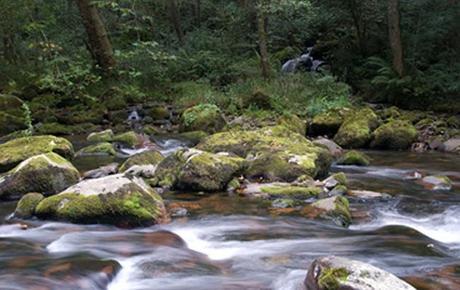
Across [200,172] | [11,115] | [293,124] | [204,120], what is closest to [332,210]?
[200,172]

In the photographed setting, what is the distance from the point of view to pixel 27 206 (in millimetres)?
7480

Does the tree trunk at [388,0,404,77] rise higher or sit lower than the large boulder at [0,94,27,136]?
higher

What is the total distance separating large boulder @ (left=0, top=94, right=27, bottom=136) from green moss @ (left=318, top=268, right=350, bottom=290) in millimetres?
13568

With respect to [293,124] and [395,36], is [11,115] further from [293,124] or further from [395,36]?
[395,36]

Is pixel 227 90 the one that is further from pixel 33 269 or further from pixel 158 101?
pixel 33 269

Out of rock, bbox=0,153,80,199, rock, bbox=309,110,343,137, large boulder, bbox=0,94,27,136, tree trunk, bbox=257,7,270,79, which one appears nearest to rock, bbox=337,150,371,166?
rock, bbox=309,110,343,137

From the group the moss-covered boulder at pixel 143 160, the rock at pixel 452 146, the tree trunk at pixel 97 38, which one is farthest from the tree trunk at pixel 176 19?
the moss-covered boulder at pixel 143 160

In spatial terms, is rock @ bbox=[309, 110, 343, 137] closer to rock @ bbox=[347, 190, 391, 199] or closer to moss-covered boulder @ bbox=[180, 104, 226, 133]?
moss-covered boulder @ bbox=[180, 104, 226, 133]

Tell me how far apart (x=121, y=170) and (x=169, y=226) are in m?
2.92

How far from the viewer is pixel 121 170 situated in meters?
9.77

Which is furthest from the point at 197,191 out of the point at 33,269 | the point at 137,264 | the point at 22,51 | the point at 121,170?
the point at 22,51

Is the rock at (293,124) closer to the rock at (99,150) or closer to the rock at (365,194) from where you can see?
the rock at (99,150)

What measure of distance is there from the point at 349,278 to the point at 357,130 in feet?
33.4

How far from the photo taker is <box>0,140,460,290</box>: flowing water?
5.33 metres
